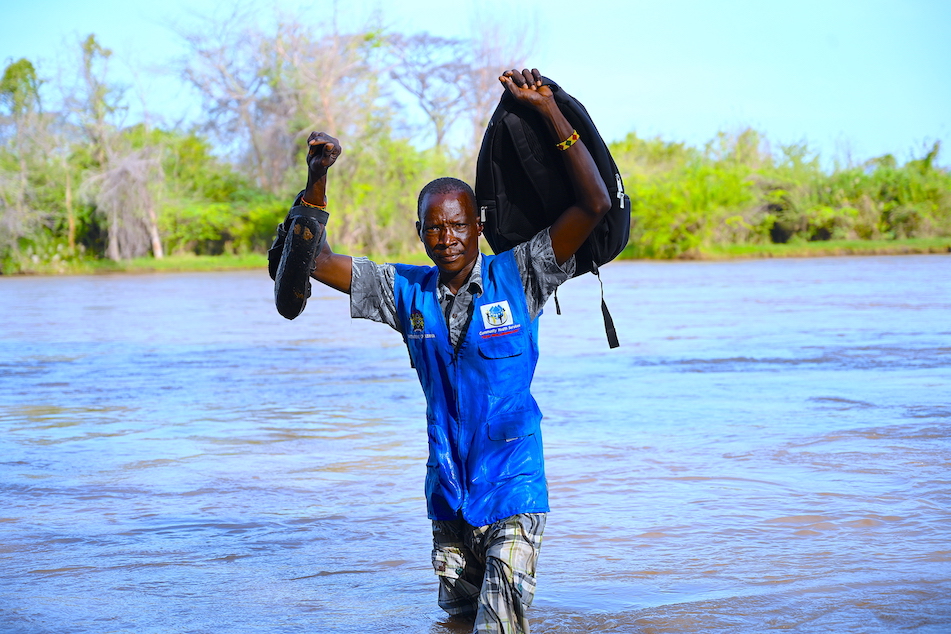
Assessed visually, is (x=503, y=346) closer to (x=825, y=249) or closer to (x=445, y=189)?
(x=445, y=189)

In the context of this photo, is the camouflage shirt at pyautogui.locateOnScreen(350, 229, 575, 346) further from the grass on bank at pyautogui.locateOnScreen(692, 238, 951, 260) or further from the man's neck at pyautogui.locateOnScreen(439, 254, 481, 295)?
the grass on bank at pyautogui.locateOnScreen(692, 238, 951, 260)

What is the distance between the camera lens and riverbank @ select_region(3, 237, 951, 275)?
41688mm

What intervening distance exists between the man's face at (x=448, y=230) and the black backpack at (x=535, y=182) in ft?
0.43

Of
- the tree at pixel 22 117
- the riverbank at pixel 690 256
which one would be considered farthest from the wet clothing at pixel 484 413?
the tree at pixel 22 117

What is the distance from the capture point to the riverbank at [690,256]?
41688mm

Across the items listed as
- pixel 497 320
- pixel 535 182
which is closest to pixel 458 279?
pixel 497 320

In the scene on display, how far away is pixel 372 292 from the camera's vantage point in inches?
137

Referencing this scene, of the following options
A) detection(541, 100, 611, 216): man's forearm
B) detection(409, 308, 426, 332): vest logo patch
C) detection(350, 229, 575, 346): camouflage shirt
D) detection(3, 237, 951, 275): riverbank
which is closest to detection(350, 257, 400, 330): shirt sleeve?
detection(350, 229, 575, 346): camouflage shirt

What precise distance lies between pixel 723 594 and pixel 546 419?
410 cm

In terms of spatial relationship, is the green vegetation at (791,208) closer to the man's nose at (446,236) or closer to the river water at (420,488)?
the river water at (420,488)

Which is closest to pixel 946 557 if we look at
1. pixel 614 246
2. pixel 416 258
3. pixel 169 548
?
pixel 614 246

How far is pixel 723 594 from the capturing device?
4074 mm

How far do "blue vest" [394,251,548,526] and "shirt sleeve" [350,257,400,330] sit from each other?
0.42 ft

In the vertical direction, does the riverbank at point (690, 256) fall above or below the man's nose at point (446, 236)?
below
